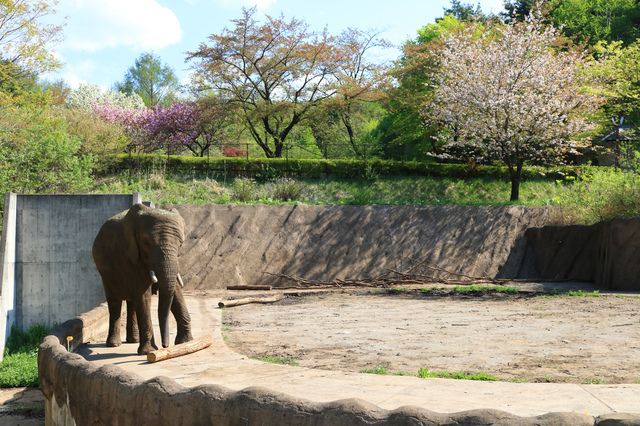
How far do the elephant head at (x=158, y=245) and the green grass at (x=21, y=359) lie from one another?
176 inches

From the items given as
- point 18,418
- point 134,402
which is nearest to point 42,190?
point 18,418

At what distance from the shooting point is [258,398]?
401cm

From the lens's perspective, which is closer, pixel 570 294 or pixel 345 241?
pixel 570 294

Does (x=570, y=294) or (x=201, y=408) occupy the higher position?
(x=201, y=408)

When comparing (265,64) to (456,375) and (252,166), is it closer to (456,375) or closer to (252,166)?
(252,166)

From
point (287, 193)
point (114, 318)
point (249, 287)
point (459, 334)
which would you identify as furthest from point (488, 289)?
point (114, 318)

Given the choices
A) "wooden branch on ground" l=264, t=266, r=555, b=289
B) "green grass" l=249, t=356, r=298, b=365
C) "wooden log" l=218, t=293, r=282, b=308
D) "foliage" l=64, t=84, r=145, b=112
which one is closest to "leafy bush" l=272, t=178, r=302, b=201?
"wooden branch on ground" l=264, t=266, r=555, b=289

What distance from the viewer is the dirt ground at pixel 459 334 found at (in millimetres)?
7039

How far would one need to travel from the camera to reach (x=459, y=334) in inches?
372

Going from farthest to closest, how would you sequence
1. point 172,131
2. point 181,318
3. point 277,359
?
point 172,131 → point 181,318 → point 277,359

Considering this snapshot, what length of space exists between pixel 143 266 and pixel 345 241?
11866mm

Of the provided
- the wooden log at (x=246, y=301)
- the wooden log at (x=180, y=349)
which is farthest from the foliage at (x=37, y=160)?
the wooden log at (x=180, y=349)

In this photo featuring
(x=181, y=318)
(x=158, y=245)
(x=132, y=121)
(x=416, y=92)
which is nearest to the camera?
(x=158, y=245)

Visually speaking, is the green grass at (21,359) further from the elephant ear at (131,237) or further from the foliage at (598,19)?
the foliage at (598,19)
